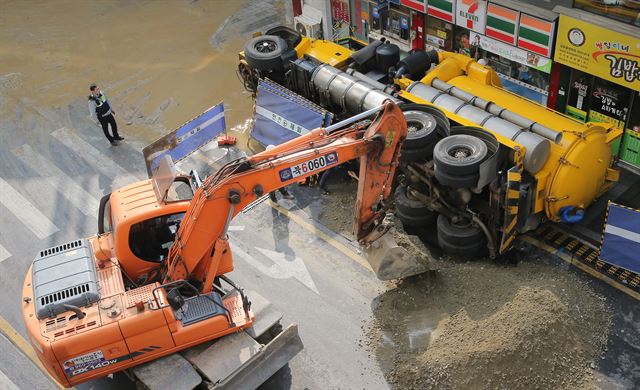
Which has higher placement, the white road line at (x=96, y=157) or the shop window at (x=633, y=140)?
the shop window at (x=633, y=140)

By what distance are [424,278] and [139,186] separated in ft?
17.3

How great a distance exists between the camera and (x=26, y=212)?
15641mm

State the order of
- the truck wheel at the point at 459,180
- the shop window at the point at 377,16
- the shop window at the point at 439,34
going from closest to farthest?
the truck wheel at the point at 459,180 < the shop window at the point at 439,34 < the shop window at the point at 377,16

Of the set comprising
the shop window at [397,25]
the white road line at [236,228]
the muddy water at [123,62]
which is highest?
the shop window at [397,25]

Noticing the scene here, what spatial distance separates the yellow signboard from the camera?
13688 mm

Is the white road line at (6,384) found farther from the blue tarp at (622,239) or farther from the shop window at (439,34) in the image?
the shop window at (439,34)

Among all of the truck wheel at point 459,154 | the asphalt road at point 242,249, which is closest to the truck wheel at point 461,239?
the truck wheel at point 459,154

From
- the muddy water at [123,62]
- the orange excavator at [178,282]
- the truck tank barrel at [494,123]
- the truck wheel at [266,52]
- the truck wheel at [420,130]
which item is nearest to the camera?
the orange excavator at [178,282]

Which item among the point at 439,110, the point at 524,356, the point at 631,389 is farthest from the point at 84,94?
the point at 631,389

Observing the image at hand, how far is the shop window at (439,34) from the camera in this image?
58.4 ft

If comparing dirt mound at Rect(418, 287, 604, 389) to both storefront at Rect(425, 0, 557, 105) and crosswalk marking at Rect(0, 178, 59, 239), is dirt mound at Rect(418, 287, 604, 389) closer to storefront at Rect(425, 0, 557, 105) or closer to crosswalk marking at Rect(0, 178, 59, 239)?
storefront at Rect(425, 0, 557, 105)

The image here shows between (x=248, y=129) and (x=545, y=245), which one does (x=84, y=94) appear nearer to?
(x=248, y=129)

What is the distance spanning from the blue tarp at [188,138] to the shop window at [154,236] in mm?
4083

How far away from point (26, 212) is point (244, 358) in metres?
7.94
